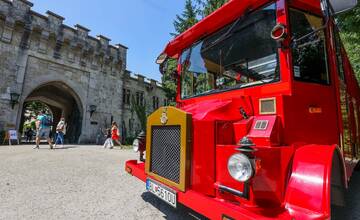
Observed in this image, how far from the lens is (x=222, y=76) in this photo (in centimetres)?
344

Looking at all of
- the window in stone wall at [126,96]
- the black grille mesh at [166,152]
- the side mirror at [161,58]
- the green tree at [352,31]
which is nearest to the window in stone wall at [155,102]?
the window in stone wall at [126,96]

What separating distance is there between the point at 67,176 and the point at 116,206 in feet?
8.44

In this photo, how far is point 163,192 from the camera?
2.88 metres

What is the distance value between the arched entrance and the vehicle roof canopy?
1521 centimetres

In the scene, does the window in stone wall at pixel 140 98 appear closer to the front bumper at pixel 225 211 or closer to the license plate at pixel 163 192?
the license plate at pixel 163 192

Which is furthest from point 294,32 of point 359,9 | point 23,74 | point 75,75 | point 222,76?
point 75,75

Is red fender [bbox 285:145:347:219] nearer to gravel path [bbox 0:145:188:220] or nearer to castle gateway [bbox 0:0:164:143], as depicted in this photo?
gravel path [bbox 0:145:188:220]

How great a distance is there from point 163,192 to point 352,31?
9.02 metres

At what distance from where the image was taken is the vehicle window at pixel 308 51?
264 centimetres

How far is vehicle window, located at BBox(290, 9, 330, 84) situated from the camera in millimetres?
2643

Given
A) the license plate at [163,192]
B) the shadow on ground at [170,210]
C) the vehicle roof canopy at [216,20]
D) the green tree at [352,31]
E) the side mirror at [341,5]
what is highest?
the green tree at [352,31]

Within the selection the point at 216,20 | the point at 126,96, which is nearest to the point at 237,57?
the point at 216,20

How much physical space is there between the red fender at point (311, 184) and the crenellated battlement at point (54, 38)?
55.2 feet

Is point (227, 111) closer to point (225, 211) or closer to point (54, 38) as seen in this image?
point (225, 211)
